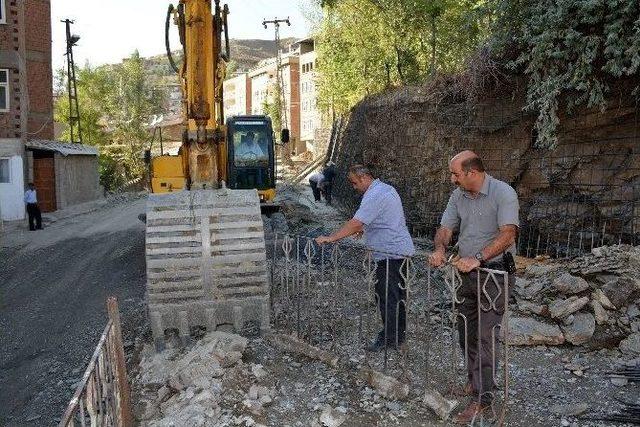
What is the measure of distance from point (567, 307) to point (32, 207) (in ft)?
52.6

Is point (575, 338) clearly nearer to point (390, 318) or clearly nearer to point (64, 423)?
point (390, 318)

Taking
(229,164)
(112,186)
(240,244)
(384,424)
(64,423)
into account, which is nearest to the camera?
(64,423)

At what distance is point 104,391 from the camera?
134 inches

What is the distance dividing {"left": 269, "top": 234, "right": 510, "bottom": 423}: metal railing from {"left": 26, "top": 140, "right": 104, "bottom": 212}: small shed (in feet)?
59.0

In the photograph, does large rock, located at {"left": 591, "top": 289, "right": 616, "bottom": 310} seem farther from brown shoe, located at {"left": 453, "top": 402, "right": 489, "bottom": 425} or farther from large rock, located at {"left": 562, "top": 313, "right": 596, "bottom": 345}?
brown shoe, located at {"left": 453, "top": 402, "right": 489, "bottom": 425}

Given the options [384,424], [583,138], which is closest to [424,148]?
[583,138]

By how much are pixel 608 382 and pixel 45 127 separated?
80.5 feet

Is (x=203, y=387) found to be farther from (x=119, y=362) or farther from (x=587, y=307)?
(x=587, y=307)

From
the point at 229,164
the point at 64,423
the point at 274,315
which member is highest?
the point at 229,164

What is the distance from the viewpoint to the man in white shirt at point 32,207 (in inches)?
694

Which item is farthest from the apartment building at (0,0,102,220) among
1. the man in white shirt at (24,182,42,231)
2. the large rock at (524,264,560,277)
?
the large rock at (524,264,560,277)

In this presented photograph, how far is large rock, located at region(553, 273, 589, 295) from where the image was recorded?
6.64m

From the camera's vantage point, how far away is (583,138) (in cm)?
1080

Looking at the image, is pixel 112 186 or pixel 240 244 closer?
pixel 240 244
